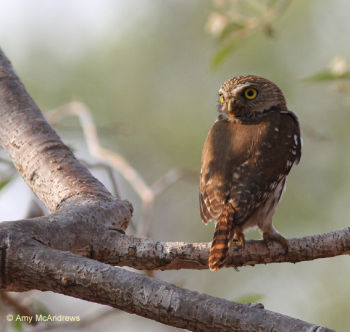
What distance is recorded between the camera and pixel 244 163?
Result: 454 centimetres

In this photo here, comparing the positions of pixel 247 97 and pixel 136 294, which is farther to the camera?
pixel 247 97

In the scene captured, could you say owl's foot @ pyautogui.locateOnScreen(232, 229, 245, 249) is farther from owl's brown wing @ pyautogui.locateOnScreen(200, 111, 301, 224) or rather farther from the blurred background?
the blurred background

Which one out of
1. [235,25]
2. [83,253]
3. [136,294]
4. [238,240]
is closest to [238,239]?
[238,240]

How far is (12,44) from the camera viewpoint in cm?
1434

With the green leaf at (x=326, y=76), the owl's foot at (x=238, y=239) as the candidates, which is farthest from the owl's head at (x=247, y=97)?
the owl's foot at (x=238, y=239)

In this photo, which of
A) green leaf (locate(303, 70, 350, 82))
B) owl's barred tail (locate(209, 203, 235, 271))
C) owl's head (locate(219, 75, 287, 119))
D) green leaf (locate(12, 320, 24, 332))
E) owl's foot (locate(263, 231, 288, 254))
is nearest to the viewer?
owl's barred tail (locate(209, 203, 235, 271))

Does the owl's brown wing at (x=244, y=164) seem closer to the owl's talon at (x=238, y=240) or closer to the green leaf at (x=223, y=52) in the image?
the owl's talon at (x=238, y=240)

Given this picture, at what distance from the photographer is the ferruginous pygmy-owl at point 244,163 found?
4.30 m

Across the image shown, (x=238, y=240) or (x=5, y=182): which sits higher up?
(x=5, y=182)

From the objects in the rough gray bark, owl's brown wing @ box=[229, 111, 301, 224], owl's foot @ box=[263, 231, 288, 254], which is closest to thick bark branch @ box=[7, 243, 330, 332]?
the rough gray bark

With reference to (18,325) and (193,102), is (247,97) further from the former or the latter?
(193,102)

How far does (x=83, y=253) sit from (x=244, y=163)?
186 centimetres

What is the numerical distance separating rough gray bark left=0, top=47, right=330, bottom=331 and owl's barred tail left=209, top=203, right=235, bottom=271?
0.21ft

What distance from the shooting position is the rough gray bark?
2240 mm
